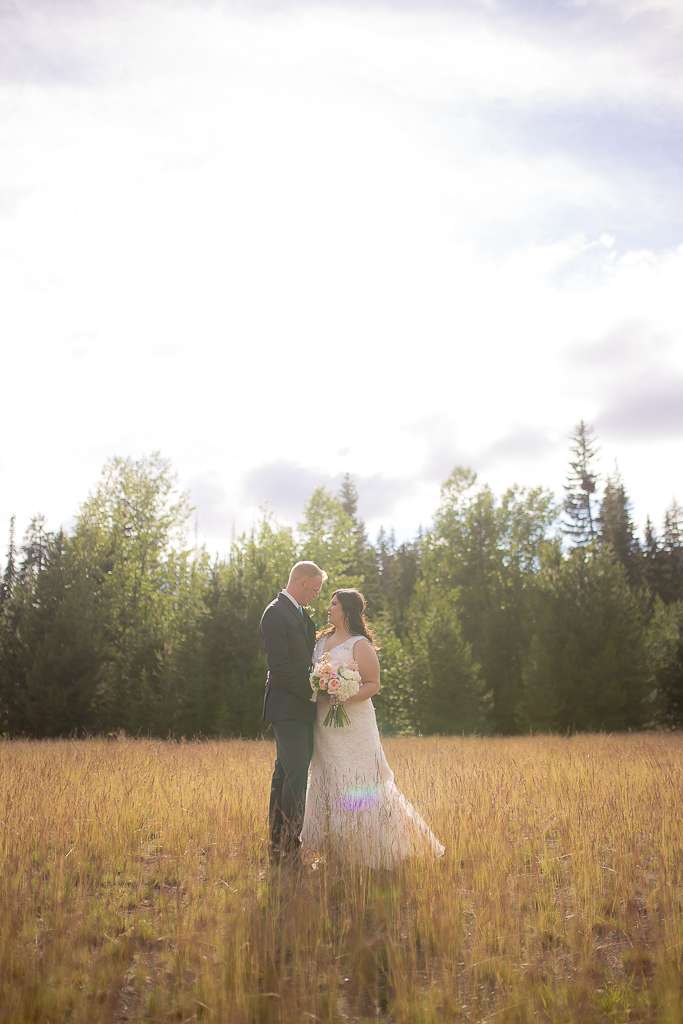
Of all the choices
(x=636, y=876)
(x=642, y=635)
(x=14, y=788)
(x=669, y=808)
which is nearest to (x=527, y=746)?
(x=669, y=808)

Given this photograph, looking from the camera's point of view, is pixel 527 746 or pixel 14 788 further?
pixel 527 746

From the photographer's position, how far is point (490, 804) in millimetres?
6031

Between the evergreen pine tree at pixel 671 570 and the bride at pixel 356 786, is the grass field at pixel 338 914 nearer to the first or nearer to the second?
the bride at pixel 356 786

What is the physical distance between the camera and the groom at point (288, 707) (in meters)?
5.34

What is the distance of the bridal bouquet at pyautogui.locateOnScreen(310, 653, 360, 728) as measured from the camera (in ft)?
17.8

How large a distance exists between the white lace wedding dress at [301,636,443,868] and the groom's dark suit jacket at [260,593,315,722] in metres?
0.23

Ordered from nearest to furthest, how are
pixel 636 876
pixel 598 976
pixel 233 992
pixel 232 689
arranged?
pixel 233 992 < pixel 598 976 < pixel 636 876 < pixel 232 689

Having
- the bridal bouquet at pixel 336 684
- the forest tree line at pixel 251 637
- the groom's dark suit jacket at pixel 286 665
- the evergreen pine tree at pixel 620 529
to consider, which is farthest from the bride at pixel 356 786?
the evergreen pine tree at pixel 620 529

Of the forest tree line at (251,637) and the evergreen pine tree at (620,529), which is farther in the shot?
the evergreen pine tree at (620,529)

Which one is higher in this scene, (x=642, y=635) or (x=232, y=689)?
(x=642, y=635)

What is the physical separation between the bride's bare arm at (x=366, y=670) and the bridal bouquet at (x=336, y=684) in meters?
0.09

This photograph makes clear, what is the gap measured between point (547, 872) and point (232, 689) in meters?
15.9

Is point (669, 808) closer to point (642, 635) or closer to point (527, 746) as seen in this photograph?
point (527, 746)

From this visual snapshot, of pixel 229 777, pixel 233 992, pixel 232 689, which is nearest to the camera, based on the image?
pixel 233 992
